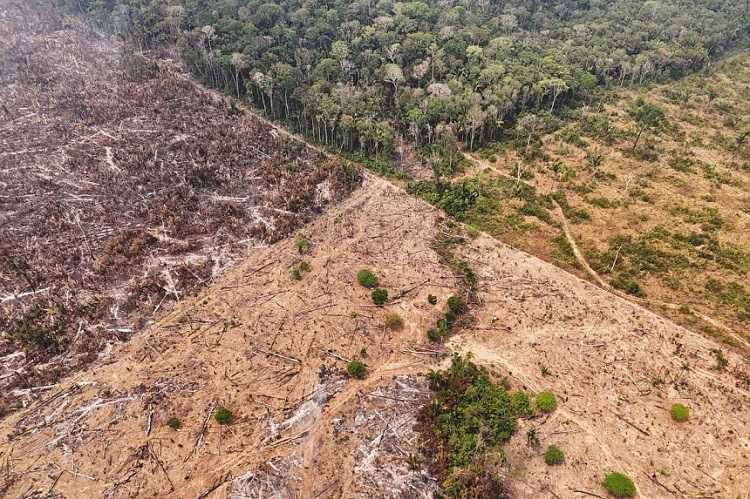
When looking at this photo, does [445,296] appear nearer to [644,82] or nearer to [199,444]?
[199,444]

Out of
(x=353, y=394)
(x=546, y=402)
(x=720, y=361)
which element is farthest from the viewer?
(x=720, y=361)

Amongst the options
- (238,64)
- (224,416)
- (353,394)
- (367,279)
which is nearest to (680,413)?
(353,394)

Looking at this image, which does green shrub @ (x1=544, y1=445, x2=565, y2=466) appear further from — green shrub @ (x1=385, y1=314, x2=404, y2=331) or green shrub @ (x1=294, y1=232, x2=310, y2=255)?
green shrub @ (x1=294, y1=232, x2=310, y2=255)

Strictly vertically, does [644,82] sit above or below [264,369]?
above

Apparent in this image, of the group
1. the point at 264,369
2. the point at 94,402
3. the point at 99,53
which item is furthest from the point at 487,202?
the point at 99,53

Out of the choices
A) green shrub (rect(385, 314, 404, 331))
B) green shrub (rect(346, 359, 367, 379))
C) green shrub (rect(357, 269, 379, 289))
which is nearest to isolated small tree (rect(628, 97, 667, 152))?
green shrub (rect(357, 269, 379, 289))

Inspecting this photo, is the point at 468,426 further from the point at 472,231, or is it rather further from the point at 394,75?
the point at 394,75
